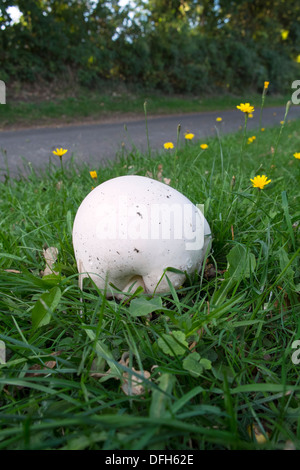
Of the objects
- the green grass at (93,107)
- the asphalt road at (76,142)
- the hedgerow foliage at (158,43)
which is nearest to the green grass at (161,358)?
the asphalt road at (76,142)

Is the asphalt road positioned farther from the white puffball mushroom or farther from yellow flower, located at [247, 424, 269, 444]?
yellow flower, located at [247, 424, 269, 444]

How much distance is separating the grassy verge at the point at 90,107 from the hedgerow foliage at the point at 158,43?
729 millimetres

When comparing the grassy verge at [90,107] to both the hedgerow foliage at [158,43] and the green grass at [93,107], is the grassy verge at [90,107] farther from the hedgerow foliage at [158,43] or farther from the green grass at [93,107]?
the hedgerow foliage at [158,43]

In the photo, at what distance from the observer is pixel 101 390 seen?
1.00 m

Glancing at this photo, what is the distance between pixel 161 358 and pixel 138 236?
1.50ft

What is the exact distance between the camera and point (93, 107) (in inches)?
353

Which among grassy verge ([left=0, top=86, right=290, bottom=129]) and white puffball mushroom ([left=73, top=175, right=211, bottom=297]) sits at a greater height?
grassy verge ([left=0, top=86, right=290, bottom=129])

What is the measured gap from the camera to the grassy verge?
7.71 m

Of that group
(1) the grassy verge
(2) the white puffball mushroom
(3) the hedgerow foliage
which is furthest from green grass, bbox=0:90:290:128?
(2) the white puffball mushroom

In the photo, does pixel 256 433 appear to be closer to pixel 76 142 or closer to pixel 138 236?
pixel 138 236

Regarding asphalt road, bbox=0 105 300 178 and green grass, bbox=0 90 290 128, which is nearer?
asphalt road, bbox=0 105 300 178

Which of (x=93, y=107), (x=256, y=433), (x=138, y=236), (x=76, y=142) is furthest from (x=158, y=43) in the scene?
(x=256, y=433)
